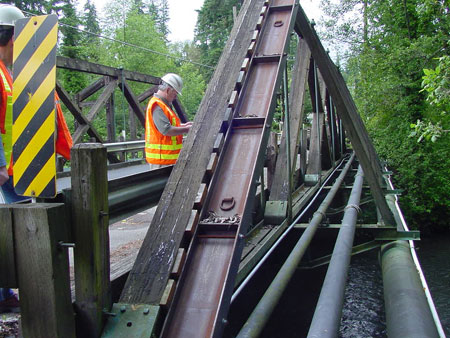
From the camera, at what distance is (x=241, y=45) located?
130 inches

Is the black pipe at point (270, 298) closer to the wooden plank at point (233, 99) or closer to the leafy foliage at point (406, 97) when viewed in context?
the wooden plank at point (233, 99)

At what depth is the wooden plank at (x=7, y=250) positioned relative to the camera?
67.1 inches

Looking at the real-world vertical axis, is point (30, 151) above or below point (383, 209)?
above

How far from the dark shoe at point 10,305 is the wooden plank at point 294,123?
312 cm

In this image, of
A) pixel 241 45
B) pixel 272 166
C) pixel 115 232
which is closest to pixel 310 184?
pixel 272 166

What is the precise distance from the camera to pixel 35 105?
6.50 ft

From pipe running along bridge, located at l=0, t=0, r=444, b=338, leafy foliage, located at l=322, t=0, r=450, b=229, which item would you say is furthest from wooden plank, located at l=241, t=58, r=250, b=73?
leafy foliage, located at l=322, t=0, r=450, b=229

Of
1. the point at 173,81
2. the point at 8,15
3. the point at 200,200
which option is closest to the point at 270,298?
the point at 200,200

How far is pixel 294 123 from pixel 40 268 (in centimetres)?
467

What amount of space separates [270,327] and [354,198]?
105 inches

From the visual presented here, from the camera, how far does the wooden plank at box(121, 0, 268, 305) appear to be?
2176 millimetres

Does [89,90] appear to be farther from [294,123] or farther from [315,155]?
[294,123]

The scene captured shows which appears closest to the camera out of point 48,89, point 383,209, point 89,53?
point 48,89

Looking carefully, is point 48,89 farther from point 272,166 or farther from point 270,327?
point 270,327
